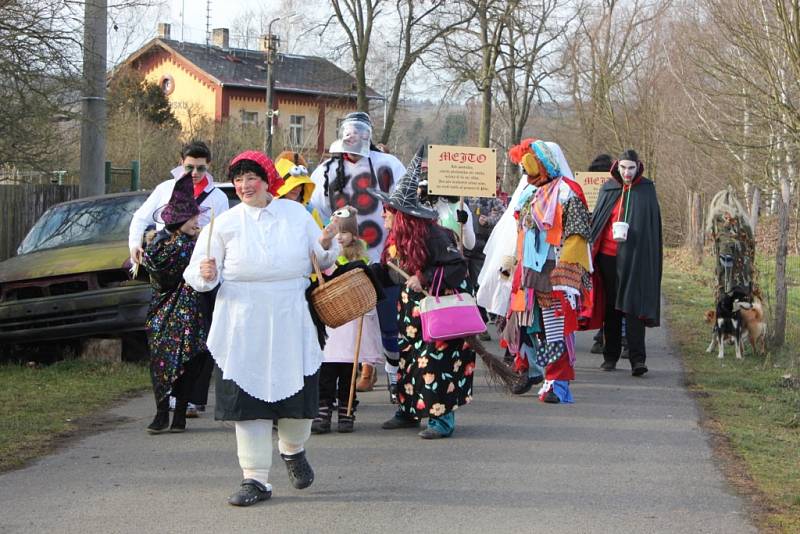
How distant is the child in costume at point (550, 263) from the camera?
9.91m

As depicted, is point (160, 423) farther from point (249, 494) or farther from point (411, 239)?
point (249, 494)

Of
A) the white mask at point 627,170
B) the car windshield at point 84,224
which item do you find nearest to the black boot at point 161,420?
the car windshield at point 84,224

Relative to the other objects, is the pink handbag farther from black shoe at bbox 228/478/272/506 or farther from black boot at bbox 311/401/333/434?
black shoe at bbox 228/478/272/506

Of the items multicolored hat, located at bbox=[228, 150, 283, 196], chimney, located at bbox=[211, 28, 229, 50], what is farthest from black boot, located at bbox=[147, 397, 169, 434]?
chimney, located at bbox=[211, 28, 229, 50]

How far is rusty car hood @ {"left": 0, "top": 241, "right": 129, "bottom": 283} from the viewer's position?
37.7ft

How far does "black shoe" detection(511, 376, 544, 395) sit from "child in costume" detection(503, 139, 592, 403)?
19 centimetres

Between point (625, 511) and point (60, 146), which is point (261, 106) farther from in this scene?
point (625, 511)

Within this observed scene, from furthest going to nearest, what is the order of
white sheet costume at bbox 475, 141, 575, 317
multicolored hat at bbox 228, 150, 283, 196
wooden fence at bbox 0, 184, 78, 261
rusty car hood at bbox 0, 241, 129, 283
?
wooden fence at bbox 0, 184, 78, 261 → rusty car hood at bbox 0, 241, 129, 283 → white sheet costume at bbox 475, 141, 575, 317 → multicolored hat at bbox 228, 150, 283, 196

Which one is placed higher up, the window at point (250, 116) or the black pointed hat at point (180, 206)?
the window at point (250, 116)

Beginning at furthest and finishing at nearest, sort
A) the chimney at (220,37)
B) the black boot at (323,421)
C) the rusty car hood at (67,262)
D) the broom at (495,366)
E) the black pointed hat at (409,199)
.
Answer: the chimney at (220,37)
the rusty car hood at (67,262)
the black boot at (323,421)
the broom at (495,366)
the black pointed hat at (409,199)

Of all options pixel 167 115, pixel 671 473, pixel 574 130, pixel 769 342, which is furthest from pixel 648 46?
pixel 671 473

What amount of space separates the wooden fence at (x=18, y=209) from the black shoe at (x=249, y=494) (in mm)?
10799

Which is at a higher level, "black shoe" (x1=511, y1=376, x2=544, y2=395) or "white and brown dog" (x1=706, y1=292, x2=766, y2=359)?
"white and brown dog" (x1=706, y1=292, x2=766, y2=359)

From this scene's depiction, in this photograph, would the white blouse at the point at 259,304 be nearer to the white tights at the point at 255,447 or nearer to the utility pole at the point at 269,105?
the white tights at the point at 255,447
